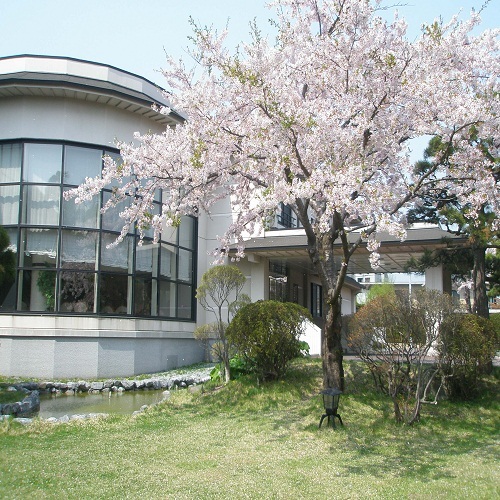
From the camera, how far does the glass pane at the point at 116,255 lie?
Result: 48.0 feet

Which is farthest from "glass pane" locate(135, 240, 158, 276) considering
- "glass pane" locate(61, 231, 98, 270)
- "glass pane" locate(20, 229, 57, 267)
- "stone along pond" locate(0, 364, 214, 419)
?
"stone along pond" locate(0, 364, 214, 419)

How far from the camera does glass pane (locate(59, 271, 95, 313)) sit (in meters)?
14.1

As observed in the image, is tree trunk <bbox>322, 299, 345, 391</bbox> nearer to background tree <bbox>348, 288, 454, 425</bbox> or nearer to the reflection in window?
background tree <bbox>348, 288, 454, 425</bbox>

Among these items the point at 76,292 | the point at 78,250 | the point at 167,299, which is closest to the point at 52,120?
the point at 78,250

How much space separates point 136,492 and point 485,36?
796 centimetres

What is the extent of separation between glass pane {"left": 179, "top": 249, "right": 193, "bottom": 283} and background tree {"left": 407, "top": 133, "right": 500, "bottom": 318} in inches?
279

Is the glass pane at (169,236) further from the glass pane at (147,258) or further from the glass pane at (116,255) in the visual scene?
the glass pane at (116,255)

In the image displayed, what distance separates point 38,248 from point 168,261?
395 cm

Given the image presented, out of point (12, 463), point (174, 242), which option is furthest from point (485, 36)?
point (174, 242)

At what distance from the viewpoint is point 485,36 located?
838cm

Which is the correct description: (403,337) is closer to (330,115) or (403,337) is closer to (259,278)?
(330,115)

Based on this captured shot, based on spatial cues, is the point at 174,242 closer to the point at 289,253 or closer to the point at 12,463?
the point at 289,253

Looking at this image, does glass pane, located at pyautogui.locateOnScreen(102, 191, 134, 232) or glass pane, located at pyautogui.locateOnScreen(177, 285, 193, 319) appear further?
glass pane, located at pyautogui.locateOnScreen(177, 285, 193, 319)

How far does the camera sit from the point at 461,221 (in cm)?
1040
